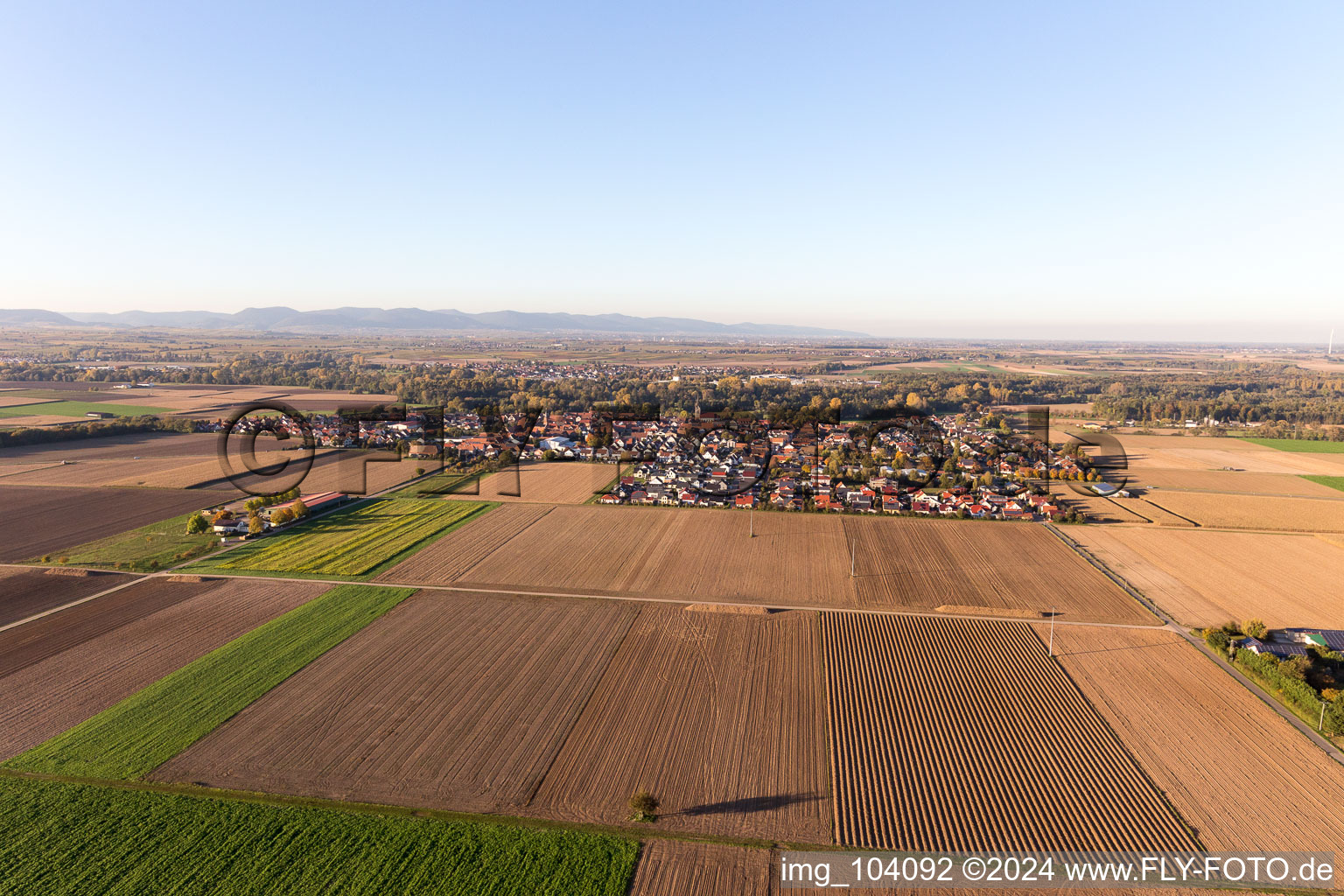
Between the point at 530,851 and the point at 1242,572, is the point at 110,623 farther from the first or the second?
the point at 1242,572

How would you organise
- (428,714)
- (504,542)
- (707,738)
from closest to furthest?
(707,738) < (428,714) < (504,542)

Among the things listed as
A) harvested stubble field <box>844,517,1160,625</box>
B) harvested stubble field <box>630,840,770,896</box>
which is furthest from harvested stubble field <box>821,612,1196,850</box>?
harvested stubble field <box>844,517,1160,625</box>

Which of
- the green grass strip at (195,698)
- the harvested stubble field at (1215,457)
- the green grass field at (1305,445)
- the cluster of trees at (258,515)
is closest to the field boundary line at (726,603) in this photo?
the green grass strip at (195,698)

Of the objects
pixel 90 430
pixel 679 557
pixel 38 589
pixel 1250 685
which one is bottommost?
pixel 1250 685

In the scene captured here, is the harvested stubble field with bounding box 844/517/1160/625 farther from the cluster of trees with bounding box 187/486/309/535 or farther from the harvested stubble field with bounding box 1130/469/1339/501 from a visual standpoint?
the cluster of trees with bounding box 187/486/309/535

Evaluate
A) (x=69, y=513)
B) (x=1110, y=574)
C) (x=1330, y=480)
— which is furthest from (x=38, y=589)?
(x=1330, y=480)

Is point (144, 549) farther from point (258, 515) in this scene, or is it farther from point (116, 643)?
point (116, 643)

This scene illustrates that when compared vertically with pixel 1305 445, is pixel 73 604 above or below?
below

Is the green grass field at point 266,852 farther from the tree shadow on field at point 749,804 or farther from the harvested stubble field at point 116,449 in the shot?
the harvested stubble field at point 116,449
